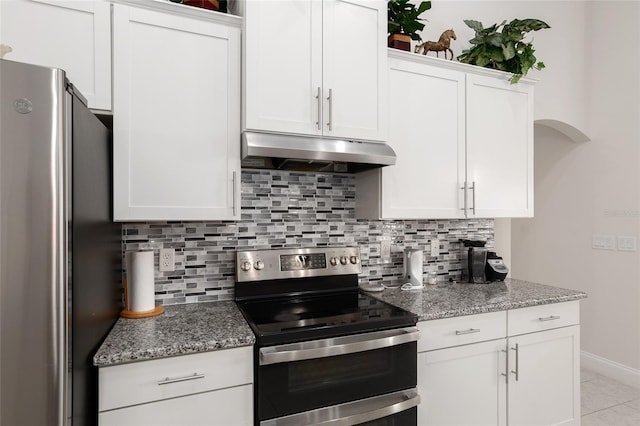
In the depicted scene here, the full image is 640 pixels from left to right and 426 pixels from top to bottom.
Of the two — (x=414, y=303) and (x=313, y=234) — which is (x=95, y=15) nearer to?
(x=313, y=234)

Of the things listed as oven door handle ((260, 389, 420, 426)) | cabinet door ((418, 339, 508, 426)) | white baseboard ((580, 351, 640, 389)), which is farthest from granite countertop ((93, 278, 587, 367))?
white baseboard ((580, 351, 640, 389))

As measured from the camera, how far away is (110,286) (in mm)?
→ 1536

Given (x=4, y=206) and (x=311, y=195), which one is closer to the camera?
(x=4, y=206)

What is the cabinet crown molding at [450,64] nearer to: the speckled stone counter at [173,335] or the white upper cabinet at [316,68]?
the white upper cabinet at [316,68]

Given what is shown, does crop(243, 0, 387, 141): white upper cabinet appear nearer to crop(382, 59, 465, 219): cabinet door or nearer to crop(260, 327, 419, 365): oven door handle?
crop(382, 59, 465, 219): cabinet door

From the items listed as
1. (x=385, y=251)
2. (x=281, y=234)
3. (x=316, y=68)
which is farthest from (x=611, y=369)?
(x=316, y=68)

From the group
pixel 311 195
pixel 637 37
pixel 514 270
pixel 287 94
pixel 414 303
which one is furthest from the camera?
pixel 514 270

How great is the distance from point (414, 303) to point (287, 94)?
125cm

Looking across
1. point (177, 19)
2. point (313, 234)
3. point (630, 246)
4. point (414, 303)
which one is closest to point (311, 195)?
point (313, 234)

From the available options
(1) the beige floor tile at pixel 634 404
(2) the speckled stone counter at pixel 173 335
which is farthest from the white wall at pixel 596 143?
(2) the speckled stone counter at pixel 173 335

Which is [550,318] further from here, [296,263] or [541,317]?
[296,263]

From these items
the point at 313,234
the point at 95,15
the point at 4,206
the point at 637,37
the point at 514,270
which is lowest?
the point at 514,270

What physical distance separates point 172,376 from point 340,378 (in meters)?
0.66

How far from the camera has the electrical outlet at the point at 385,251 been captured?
2.38 meters
